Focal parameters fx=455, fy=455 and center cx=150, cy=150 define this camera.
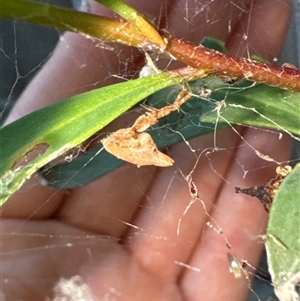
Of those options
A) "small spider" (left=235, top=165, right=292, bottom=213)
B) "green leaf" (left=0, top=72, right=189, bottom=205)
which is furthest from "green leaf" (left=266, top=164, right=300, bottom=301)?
"green leaf" (left=0, top=72, right=189, bottom=205)

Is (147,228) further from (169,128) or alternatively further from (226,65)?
(226,65)

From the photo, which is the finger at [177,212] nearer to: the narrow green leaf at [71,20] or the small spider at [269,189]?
the small spider at [269,189]

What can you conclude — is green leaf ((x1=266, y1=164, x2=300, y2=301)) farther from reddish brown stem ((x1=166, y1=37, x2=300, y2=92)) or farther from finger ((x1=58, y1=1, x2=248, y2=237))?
finger ((x1=58, y1=1, x2=248, y2=237))

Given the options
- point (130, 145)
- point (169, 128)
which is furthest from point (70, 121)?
point (169, 128)

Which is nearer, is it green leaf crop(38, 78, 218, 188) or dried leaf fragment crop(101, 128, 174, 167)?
dried leaf fragment crop(101, 128, 174, 167)

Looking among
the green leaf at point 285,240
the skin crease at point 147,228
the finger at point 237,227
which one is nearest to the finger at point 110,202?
the skin crease at point 147,228
